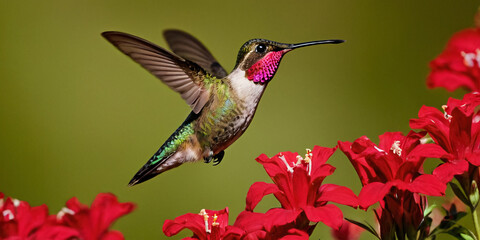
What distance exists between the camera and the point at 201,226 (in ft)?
2.24

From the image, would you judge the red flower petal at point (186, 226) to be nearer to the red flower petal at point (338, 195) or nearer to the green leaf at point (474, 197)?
the red flower petal at point (338, 195)

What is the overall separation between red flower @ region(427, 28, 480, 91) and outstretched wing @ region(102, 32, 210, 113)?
1.48 ft

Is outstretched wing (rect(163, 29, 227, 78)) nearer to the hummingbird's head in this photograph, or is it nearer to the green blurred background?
the hummingbird's head

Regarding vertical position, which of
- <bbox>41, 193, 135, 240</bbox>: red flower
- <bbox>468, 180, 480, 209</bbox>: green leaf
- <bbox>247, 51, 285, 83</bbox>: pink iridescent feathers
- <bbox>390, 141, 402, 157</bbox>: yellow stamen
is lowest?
<bbox>468, 180, 480, 209</bbox>: green leaf

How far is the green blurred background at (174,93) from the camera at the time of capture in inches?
79.4

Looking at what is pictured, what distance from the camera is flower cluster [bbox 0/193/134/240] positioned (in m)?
0.59

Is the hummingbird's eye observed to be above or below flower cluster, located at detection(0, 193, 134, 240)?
above

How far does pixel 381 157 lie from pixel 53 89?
1.74m

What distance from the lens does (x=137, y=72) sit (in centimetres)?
217

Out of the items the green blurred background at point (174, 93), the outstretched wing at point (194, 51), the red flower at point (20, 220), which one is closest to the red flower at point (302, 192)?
the red flower at point (20, 220)

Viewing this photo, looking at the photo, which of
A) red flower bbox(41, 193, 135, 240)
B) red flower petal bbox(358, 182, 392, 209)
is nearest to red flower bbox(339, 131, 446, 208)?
red flower petal bbox(358, 182, 392, 209)

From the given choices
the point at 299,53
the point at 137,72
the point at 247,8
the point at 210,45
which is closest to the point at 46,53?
the point at 137,72

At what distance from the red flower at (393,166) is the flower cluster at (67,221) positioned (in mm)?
275

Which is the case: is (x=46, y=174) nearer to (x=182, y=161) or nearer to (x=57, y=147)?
(x=57, y=147)
